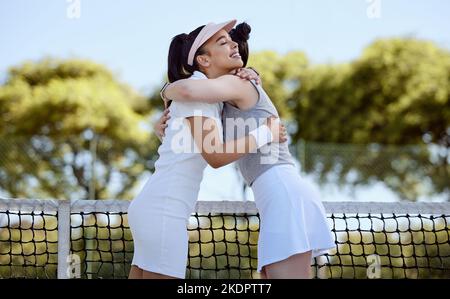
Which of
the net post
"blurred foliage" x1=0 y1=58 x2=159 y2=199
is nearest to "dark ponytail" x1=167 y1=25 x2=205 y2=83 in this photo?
the net post

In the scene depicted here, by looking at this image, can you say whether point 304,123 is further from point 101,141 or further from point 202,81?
point 202,81

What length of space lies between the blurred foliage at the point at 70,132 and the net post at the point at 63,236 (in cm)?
655

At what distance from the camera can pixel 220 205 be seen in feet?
8.79

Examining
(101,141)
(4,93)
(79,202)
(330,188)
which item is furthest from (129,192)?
(79,202)

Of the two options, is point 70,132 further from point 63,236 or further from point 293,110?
point 63,236

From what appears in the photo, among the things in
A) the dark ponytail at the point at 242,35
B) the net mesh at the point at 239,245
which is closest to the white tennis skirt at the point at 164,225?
the dark ponytail at the point at 242,35

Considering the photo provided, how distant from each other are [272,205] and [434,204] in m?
1.00

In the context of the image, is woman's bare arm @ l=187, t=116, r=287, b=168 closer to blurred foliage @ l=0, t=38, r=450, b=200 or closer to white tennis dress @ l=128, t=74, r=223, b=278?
white tennis dress @ l=128, t=74, r=223, b=278

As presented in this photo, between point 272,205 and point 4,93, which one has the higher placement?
point 4,93

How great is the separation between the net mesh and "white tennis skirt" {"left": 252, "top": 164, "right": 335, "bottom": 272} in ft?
1.76

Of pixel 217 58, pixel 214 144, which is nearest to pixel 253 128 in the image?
pixel 214 144

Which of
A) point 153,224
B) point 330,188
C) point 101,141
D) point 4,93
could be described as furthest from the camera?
point 4,93

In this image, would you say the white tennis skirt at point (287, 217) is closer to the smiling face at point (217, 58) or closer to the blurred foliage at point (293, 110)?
the smiling face at point (217, 58)
